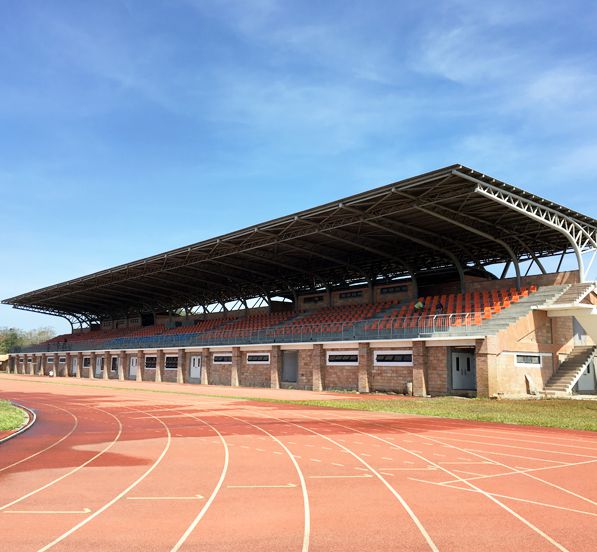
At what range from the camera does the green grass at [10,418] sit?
16308 mm

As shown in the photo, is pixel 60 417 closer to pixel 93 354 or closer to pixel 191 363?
pixel 191 363

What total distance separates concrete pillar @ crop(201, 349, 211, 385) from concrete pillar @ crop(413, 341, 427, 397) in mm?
20999

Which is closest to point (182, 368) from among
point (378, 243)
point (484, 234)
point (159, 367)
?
point (159, 367)

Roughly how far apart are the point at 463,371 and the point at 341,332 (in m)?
7.94

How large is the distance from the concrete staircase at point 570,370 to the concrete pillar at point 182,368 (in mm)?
30228

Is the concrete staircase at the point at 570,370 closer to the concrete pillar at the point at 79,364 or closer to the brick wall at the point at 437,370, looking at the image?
the brick wall at the point at 437,370

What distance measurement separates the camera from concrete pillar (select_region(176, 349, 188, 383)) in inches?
1875

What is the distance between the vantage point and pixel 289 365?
39375mm

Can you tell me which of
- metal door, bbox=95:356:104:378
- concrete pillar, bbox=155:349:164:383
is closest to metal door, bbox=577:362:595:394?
concrete pillar, bbox=155:349:164:383

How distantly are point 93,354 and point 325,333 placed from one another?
37470 mm

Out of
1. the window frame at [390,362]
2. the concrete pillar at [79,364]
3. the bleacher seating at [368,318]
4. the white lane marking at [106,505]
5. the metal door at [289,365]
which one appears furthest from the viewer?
the concrete pillar at [79,364]

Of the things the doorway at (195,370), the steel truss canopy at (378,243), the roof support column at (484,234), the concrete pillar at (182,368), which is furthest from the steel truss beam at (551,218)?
the concrete pillar at (182,368)

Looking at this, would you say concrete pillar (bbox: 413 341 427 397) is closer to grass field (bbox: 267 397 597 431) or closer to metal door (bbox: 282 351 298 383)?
grass field (bbox: 267 397 597 431)

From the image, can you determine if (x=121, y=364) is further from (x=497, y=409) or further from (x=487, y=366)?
(x=497, y=409)
